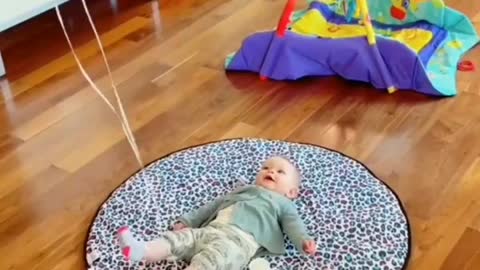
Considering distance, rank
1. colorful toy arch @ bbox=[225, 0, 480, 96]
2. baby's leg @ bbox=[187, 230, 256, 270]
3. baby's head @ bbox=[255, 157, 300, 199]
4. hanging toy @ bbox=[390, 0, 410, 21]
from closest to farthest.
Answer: baby's leg @ bbox=[187, 230, 256, 270]
baby's head @ bbox=[255, 157, 300, 199]
colorful toy arch @ bbox=[225, 0, 480, 96]
hanging toy @ bbox=[390, 0, 410, 21]

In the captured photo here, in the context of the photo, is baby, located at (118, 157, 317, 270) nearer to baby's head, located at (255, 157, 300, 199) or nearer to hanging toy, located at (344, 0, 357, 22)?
baby's head, located at (255, 157, 300, 199)

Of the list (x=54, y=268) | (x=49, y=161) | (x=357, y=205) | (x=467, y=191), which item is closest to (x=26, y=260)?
(x=54, y=268)

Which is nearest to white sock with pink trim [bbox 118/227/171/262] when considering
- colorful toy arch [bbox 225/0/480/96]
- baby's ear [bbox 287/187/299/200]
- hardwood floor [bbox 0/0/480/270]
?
hardwood floor [bbox 0/0/480/270]

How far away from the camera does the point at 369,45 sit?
7.46 feet

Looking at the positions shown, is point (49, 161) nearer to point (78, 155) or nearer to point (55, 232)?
point (78, 155)

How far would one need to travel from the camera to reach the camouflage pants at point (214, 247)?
1.53m

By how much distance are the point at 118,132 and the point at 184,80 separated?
367 mm

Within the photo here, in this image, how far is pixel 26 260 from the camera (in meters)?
1.71

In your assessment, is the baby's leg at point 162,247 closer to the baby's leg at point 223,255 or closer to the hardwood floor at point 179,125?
the baby's leg at point 223,255

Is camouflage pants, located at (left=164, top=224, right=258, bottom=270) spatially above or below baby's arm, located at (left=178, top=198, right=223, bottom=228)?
above

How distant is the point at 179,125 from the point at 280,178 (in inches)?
21.9

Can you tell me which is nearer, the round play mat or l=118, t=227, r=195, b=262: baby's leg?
l=118, t=227, r=195, b=262: baby's leg

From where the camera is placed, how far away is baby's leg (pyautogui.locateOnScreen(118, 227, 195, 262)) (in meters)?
1.53

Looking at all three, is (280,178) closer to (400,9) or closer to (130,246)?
(130,246)
